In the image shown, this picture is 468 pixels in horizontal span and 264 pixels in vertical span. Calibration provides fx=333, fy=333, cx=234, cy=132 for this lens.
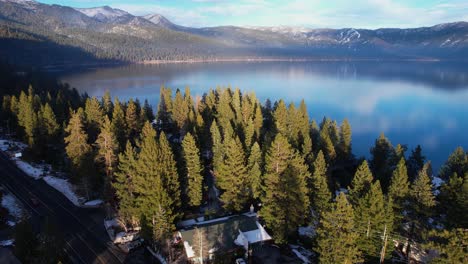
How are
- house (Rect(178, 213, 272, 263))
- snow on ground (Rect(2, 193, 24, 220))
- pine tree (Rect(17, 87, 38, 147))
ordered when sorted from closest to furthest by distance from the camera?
house (Rect(178, 213, 272, 263))
snow on ground (Rect(2, 193, 24, 220))
pine tree (Rect(17, 87, 38, 147))

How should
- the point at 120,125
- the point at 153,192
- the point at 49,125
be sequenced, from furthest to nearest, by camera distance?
the point at 120,125, the point at 49,125, the point at 153,192

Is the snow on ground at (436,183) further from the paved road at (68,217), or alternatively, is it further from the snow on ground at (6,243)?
the snow on ground at (6,243)

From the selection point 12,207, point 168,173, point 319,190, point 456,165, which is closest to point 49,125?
point 12,207

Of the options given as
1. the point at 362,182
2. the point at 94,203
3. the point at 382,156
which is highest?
the point at 362,182

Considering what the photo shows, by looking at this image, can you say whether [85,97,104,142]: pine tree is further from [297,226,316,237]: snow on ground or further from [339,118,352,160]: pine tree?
[339,118,352,160]: pine tree

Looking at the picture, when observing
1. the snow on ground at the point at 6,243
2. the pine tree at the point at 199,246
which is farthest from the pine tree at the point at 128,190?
the snow on ground at the point at 6,243

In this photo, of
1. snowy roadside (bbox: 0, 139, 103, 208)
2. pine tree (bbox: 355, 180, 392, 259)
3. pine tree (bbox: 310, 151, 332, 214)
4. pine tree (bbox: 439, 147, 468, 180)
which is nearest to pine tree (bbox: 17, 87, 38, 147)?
snowy roadside (bbox: 0, 139, 103, 208)

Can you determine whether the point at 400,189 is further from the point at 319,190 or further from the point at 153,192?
the point at 153,192
